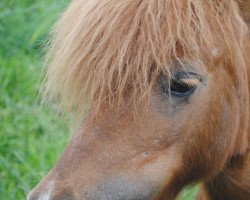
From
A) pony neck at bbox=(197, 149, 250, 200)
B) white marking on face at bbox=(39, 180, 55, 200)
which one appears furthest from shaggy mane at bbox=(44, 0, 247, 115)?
pony neck at bbox=(197, 149, 250, 200)

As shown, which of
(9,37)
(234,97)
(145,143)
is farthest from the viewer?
(9,37)

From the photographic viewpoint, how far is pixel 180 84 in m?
2.71

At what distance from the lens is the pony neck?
3.12 m

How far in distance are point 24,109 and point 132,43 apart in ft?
8.04

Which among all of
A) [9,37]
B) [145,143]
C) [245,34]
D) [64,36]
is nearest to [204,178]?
[145,143]

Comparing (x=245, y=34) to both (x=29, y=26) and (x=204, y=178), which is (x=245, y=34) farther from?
(x=29, y=26)

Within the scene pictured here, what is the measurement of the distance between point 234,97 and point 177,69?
0.36 m

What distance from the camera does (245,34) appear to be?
295cm

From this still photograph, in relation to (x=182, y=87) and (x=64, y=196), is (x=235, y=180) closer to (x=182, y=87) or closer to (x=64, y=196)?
(x=182, y=87)

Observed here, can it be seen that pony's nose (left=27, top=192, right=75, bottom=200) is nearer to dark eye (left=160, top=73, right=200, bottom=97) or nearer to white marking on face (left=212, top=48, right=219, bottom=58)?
dark eye (left=160, top=73, right=200, bottom=97)

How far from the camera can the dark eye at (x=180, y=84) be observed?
2.70 m

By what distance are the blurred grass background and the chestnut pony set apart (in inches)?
25.7

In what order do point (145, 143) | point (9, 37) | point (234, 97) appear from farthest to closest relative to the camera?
point (9, 37)
point (234, 97)
point (145, 143)

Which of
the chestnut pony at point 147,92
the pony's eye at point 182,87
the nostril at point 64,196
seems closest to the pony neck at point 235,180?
the chestnut pony at point 147,92
